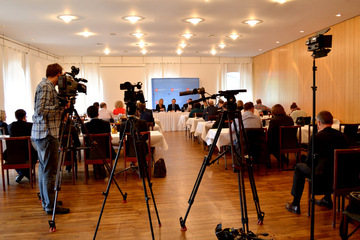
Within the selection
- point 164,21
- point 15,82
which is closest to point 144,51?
point 15,82

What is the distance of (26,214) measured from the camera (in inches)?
154

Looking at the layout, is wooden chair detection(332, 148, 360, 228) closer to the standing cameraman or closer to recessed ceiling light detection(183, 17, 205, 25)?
the standing cameraman

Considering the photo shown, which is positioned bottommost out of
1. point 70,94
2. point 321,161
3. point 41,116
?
point 321,161

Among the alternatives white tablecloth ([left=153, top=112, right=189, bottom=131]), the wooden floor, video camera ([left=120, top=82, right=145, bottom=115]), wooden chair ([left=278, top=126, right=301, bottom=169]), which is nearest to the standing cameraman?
the wooden floor

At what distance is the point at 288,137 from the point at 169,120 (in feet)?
26.0

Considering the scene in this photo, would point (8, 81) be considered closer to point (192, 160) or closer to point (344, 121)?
point (192, 160)

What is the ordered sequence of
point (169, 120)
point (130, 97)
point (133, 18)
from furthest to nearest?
point (169, 120), point (133, 18), point (130, 97)

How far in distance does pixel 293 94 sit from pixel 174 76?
6470 millimetres

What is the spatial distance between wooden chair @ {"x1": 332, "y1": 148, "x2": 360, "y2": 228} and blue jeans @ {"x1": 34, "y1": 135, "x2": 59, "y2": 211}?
303 cm

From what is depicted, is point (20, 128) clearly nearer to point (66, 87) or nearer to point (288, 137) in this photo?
point (66, 87)

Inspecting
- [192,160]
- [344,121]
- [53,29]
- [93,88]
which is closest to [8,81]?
[53,29]

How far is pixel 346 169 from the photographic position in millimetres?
3307

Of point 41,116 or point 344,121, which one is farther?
point 344,121

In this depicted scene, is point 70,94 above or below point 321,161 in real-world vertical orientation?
above
